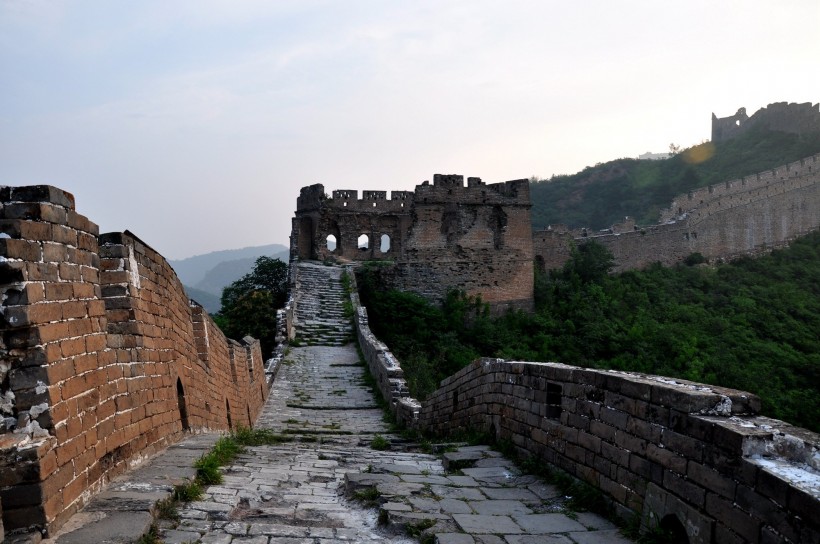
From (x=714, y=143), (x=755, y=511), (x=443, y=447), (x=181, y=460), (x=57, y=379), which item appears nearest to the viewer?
(x=755, y=511)

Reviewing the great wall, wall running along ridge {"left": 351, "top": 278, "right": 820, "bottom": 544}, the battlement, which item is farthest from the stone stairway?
the battlement

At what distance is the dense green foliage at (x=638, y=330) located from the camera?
17.5 metres

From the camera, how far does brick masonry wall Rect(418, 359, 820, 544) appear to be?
10.1ft

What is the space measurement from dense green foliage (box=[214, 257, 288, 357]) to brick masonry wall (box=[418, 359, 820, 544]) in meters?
12.7

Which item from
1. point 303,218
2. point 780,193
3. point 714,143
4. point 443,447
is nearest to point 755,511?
point 443,447

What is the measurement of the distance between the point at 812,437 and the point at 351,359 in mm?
13192

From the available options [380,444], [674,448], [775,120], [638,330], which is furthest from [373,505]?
[775,120]

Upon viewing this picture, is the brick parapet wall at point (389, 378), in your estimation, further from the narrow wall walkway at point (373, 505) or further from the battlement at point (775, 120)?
the battlement at point (775, 120)

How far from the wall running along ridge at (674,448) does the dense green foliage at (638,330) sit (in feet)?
26.0

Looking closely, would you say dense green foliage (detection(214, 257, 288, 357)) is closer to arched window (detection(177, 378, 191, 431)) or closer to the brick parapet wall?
the brick parapet wall

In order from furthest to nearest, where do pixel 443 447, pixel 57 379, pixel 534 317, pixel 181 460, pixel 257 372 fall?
pixel 534 317 → pixel 257 372 → pixel 443 447 → pixel 181 460 → pixel 57 379

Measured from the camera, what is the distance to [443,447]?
7348 mm

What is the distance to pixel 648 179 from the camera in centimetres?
5462

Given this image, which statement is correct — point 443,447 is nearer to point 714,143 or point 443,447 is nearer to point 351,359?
point 351,359
